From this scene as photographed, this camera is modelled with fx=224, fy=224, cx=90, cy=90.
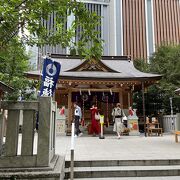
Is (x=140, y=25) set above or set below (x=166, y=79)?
above

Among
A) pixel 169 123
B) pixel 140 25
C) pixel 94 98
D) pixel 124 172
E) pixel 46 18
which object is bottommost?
pixel 124 172

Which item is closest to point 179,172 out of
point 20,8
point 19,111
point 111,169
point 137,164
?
point 137,164

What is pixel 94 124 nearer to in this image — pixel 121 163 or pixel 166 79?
pixel 121 163

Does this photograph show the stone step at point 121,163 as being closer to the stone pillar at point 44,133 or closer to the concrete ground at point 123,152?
the concrete ground at point 123,152

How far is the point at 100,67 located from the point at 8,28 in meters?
12.2

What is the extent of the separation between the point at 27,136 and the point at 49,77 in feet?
12.0

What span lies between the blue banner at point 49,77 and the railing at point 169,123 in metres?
11.7

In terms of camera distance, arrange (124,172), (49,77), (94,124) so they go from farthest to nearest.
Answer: (94,124) → (49,77) → (124,172)

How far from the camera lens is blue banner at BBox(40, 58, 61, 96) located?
7.30 meters

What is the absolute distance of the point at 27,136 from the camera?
4.02 m

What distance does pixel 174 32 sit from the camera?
5525cm

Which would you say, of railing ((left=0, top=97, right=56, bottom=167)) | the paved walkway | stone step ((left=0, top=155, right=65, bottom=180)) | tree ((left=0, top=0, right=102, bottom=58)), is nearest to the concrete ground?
the paved walkway

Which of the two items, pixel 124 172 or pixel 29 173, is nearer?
pixel 29 173

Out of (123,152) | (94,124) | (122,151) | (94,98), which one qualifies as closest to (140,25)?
(94,98)
